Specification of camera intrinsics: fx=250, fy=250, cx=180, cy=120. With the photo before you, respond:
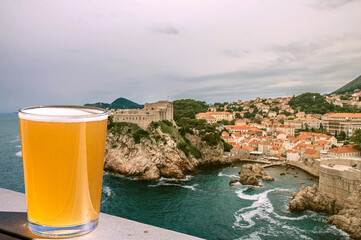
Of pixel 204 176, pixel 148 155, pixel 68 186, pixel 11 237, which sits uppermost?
pixel 68 186

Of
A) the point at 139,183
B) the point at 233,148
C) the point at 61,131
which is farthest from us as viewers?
the point at 233,148

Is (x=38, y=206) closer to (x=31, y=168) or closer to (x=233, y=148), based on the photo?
(x=31, y=168)

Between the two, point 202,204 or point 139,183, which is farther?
point 139,183

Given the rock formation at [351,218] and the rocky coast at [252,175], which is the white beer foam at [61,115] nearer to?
the rock formation at [351,218]

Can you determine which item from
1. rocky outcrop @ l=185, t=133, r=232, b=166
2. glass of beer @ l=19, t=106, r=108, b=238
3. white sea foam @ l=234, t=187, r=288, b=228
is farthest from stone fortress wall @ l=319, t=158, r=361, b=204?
glass of beer @ l=19, t=106, r=108, b=238

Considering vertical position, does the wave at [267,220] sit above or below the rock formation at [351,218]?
below

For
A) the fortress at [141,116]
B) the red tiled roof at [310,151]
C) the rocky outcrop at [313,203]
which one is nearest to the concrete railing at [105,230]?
the rocky outcrop at [313,203]

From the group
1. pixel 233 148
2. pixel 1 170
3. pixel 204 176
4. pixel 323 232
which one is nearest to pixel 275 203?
pixel 323 232

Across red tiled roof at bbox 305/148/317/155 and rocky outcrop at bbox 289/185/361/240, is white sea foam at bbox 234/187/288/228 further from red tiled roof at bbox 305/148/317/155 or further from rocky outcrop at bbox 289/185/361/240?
red tiled roof at bbox 305/148/317/155
